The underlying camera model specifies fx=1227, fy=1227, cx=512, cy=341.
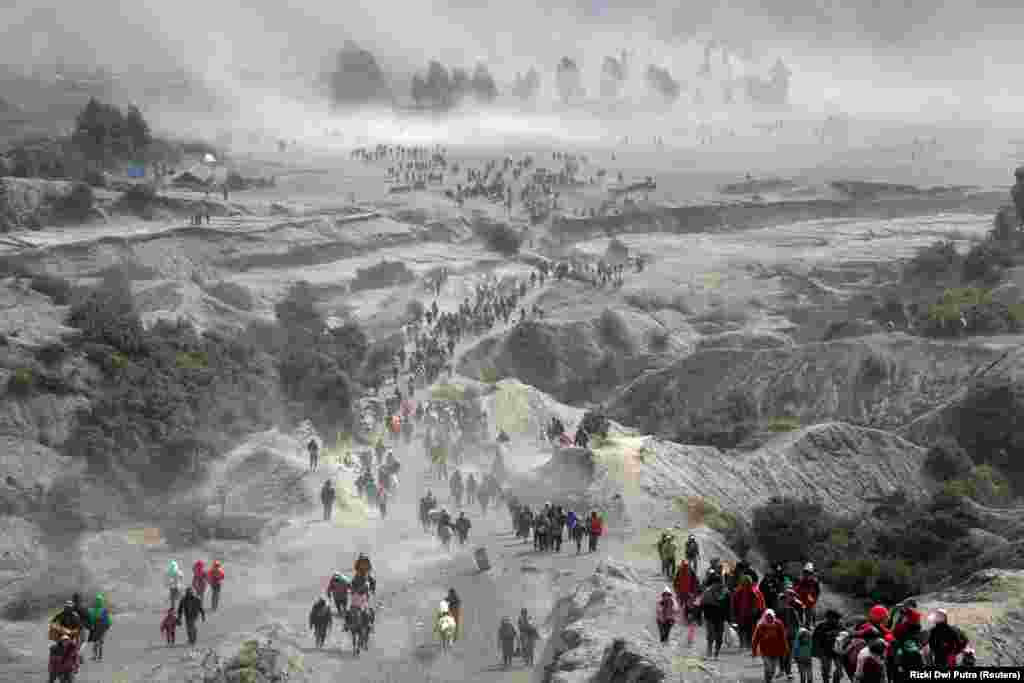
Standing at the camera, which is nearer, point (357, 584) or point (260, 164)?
point (357, 584)

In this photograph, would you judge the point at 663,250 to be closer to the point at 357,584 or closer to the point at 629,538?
the point at 629,538

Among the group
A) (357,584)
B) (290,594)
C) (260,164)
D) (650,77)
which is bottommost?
(290,594)

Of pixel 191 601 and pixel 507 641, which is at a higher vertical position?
pixel 191 601

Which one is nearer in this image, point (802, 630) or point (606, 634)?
point (802, 630)

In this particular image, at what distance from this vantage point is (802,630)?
53.3 ft

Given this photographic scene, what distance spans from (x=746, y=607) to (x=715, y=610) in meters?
0.51

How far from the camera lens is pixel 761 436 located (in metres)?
49.3

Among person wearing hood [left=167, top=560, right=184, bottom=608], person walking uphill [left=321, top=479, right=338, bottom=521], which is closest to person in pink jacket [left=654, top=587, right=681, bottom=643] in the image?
person wearing hood [left=167, top=560, right=184, bottom=608]

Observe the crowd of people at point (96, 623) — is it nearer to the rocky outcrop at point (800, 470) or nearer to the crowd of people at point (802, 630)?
the crowd of people at point (802, 630)


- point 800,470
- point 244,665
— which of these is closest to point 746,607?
point 244,665

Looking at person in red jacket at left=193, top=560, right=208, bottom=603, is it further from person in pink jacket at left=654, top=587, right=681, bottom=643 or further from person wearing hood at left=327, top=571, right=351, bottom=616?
person in pink jacket at left=654, top=587, right=681, bottom=643

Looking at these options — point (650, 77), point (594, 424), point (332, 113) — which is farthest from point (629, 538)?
point (650, 77)

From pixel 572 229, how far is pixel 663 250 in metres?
8.19

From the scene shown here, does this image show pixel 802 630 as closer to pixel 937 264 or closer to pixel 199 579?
pixel 199 579
